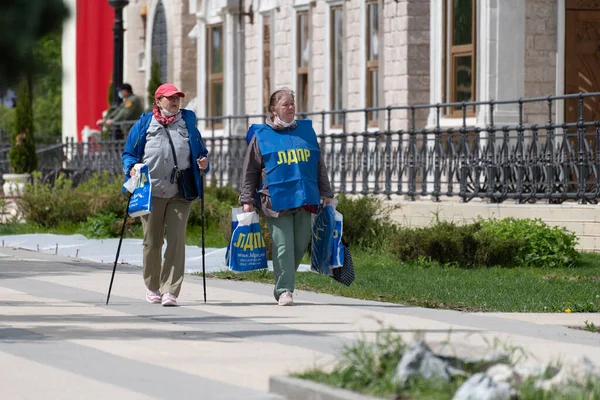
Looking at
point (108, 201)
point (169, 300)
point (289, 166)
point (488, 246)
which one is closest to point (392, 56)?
point (108, 201)

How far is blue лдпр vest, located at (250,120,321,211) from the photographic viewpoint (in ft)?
42.3

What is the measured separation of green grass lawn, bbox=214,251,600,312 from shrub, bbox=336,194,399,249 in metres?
1.10

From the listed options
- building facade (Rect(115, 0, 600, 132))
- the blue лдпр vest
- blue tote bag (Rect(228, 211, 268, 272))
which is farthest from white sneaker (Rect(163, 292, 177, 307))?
building facade (Rect(115, 0, 600, 132))

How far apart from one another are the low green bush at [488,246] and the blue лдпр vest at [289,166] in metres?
4.39

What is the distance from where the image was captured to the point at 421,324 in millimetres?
11320

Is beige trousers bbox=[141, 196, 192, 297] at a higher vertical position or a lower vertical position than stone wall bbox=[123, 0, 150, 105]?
lower

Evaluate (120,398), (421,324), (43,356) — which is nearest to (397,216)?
(421,324)

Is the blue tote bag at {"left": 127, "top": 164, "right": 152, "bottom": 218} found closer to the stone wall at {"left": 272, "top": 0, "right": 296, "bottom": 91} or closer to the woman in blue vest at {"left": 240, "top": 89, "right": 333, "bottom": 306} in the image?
the woman in blue vest at {"left": 240, "top": 89, "right": 333, "bottom": 306}

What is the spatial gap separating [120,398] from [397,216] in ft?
45.5

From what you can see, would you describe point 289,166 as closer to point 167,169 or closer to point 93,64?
point 167,169

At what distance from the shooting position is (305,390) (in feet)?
25.3

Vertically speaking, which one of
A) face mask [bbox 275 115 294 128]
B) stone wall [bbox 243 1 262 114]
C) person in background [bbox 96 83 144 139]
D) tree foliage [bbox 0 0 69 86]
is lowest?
face mask [bbox 275 115 294 128]

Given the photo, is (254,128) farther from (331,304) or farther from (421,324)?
(421,324)

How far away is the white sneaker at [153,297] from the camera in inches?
518
